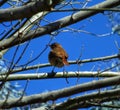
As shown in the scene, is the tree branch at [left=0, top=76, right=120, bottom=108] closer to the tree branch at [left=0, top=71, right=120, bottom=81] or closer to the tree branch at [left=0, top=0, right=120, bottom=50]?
the tree branch at [left=0, top=0, right=120, bottom=50]

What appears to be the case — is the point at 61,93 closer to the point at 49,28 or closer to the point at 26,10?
the point at 49,28

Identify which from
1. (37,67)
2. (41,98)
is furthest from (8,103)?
(37,67)

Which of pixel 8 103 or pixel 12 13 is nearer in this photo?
pixel 12 13

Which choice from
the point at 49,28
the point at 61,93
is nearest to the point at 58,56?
the point at 49,28

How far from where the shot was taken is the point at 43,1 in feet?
7.03

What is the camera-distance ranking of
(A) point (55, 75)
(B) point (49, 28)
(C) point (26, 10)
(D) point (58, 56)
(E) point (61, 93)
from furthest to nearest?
(D) point (58, 56) → (A) point (55, 75) → (B) point (49, 28) → (E) point (61, 93) → (C) point (26, 10)

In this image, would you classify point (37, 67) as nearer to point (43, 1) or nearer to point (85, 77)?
point (85, 77)

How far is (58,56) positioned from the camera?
13.9 ft

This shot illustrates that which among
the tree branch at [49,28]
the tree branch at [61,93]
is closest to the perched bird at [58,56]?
the tree branch at [49,28]

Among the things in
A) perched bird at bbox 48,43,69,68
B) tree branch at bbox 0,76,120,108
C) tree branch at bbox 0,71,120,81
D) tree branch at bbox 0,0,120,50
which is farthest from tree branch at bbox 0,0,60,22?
perched bird at bbox 48,43,69,68

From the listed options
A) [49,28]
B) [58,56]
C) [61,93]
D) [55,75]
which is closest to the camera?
[61,93]

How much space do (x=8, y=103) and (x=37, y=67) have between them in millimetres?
1402

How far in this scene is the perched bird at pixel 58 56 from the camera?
13.5 feet

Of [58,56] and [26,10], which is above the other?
[58,56]
